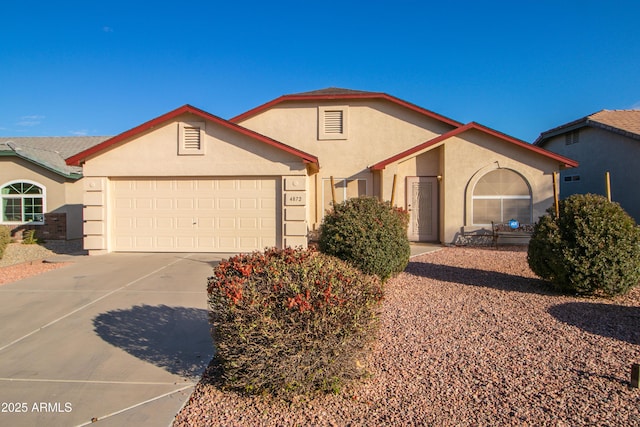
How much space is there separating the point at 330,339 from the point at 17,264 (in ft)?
36.7

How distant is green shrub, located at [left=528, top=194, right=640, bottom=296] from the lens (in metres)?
6.55

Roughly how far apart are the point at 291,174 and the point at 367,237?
5.02 meters

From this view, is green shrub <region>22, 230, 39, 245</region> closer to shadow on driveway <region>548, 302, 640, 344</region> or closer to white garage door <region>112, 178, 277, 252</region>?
white garage door <region>112, 178, 277, 252</region>

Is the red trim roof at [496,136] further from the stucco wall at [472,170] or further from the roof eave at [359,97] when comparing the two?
the roof eave at [359,97]

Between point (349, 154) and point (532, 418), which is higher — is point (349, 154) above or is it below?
above

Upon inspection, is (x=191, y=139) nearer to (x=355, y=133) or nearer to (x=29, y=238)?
(x=355, y=133)

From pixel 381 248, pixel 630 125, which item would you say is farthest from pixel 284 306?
pixel 630 125

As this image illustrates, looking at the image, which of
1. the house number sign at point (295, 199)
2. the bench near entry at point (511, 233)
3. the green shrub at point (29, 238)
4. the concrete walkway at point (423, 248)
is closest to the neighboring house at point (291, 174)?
the house number sign at point (295, 199)

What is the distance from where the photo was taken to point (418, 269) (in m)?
9.27

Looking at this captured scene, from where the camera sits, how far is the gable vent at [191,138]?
11500 mm

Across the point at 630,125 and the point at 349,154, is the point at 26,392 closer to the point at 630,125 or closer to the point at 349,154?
the point at 349,154

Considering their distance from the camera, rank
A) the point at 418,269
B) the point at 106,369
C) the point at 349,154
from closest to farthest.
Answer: the point at 106,369, the point at 418,269, the point at 349,154

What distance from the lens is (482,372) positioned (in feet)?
13.1

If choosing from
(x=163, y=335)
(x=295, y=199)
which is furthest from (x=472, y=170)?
(x=163, y=335)
